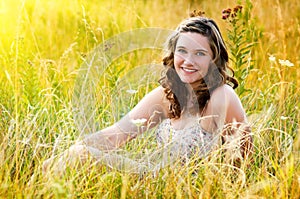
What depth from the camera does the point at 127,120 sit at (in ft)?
9.46

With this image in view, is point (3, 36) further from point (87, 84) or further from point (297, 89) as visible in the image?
point (297, 89)

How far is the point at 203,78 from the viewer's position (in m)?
2.66

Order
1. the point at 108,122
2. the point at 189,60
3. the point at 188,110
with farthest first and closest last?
the point at 108,122 → the point at 188,110 → the point at 189,60

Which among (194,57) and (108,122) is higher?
(194,57)

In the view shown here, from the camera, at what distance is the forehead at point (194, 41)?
2.63 meters

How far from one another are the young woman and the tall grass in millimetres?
72

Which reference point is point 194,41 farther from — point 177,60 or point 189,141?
point 189,141

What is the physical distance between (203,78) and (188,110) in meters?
0.20

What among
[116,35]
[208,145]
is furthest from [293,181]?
[116,35]

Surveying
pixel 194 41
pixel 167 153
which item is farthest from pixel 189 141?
pixel 194 41

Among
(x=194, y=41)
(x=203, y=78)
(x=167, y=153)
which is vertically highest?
(x=194, y=41)

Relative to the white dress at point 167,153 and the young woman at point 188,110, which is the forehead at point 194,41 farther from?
the white dress at point 167,153

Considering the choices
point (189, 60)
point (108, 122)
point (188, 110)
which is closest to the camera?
point (189, 60)

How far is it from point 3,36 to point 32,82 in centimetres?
71
